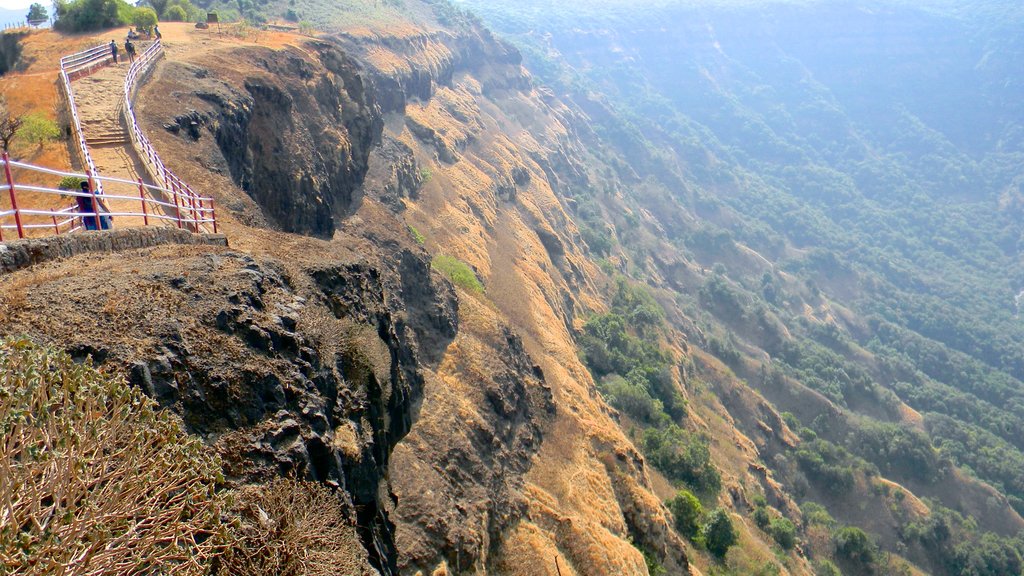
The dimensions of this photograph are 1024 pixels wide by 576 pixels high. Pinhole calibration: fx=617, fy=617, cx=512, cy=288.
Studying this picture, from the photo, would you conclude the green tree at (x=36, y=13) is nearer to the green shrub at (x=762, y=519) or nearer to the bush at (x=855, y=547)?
the green shrub at (x=762, y=519)

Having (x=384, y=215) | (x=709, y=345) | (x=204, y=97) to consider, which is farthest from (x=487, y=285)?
(x=709, y=345)

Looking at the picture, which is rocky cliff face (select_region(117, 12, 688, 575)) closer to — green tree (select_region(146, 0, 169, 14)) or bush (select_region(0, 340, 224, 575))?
bush (select_region(0, 340, 224, 575))

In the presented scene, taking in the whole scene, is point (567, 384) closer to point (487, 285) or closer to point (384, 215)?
point (487, 285)

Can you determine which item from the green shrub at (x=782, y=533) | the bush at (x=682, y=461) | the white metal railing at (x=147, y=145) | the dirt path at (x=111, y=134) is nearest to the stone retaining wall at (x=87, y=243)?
the white metal railing at (x=147, y=145)

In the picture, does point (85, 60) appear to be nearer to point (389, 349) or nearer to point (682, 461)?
point (389, 349)

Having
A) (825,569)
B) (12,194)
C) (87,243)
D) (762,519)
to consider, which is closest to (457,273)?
(87,243)

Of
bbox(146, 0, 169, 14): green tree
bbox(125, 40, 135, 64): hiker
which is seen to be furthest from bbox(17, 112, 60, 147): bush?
bbox(146, 0, 169, 14): green tree

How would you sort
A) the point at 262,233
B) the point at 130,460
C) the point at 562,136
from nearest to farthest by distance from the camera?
the point at 130,460 < the point at 262,233 < the point at 562,136
